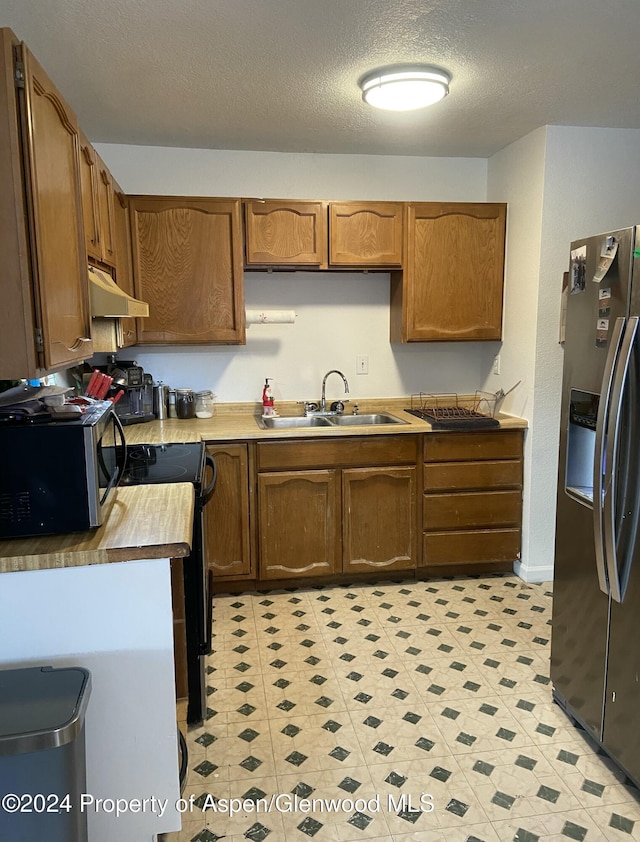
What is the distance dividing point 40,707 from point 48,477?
511mm

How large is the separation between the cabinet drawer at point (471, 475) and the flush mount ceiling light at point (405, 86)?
1754mm

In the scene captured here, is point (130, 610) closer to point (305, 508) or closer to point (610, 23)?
point (305, 508)

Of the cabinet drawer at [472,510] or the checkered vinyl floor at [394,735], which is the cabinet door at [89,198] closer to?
the checkered vinyl floor at [394,735]

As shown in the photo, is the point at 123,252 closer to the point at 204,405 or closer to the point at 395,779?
the point at 204,405

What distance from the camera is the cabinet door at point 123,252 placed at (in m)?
2.90

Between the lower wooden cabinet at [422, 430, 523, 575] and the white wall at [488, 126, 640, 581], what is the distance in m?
0.09

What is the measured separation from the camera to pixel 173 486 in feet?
6.76

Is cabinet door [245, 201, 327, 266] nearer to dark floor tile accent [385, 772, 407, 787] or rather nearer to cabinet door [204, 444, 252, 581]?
cabinet door [204, 444, 252, 581]

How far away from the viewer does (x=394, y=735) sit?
7.01 ft

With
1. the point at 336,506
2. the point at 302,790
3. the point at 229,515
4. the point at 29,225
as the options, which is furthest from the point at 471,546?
the point at 29,225

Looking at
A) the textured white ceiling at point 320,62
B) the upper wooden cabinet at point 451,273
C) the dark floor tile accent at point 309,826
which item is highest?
the textured white ceiling at point 320,62

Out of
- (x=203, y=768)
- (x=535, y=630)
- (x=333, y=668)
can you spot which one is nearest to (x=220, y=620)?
(x=333, y=668)

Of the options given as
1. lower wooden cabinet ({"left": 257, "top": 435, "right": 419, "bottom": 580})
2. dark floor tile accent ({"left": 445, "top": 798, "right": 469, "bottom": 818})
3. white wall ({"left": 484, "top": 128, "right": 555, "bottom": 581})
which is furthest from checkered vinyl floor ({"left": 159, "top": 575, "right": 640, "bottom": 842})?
white wall ({"left": 484, "top": 128, "right": 555, "bottom": 581})

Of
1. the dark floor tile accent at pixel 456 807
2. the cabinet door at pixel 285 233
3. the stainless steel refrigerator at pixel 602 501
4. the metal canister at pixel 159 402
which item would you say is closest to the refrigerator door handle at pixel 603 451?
the stainless steel refrigerator at pixel 602 501
